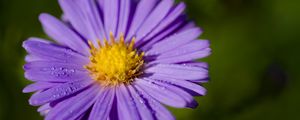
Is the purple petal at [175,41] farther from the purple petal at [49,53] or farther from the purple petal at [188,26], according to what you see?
the purple petal at [49,53]

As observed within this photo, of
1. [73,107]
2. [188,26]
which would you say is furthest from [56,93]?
[188,26]

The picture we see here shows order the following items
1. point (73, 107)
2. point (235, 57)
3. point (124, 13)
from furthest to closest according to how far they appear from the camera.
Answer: point (235, 57), point (124, 13), point (73, 107)

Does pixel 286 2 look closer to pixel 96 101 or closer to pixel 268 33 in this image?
pixel 268 33

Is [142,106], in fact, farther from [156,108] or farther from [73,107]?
[73,107]

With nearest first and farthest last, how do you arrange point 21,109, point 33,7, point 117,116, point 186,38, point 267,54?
1. point 117,116
2. point 186,38
3. point 21,109
4. point 33,7
5. point 267,54

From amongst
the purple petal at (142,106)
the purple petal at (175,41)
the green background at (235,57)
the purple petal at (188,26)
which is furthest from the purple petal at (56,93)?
the green background at (235,57)

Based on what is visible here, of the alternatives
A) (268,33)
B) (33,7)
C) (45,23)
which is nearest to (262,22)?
(268,33)
